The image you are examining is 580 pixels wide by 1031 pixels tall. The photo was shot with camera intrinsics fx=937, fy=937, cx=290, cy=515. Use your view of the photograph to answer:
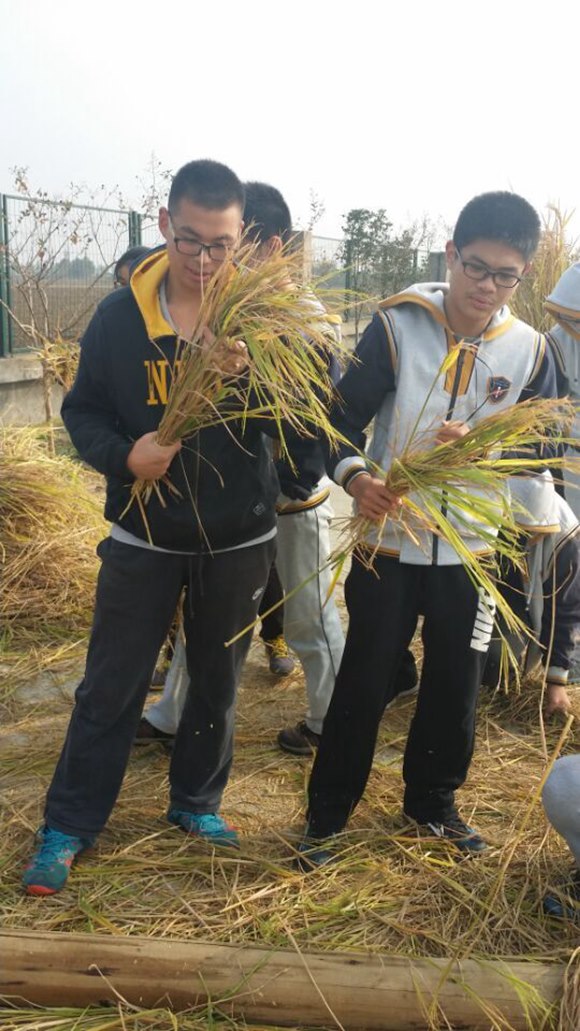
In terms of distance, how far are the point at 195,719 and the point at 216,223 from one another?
4.37ft

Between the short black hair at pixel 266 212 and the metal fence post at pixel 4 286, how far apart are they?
5.92 meters

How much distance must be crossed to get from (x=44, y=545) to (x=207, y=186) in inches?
114

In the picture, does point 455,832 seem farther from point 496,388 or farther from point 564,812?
point 496,388

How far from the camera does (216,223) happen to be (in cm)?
228

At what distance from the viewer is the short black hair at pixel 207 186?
7.44 ft

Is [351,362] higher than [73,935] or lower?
higher

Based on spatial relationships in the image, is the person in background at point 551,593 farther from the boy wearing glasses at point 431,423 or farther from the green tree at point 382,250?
the green tree at point 382,250

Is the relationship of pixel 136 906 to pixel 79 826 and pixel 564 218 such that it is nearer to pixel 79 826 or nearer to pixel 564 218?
pixel 79 826

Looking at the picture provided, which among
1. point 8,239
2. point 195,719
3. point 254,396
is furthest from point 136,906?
point 8,239

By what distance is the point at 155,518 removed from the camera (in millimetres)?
2363

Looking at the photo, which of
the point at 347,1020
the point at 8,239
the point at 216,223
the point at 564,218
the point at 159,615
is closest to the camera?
the point at 347,1020

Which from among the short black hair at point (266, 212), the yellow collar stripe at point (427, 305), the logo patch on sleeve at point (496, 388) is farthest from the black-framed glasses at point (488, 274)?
the short black hair at point (266, 212)

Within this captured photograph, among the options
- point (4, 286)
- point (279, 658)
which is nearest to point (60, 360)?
point (4, 286)

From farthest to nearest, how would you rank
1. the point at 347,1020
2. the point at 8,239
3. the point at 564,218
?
the point at 8,239
the point at 564,218
the point at 347,1020
